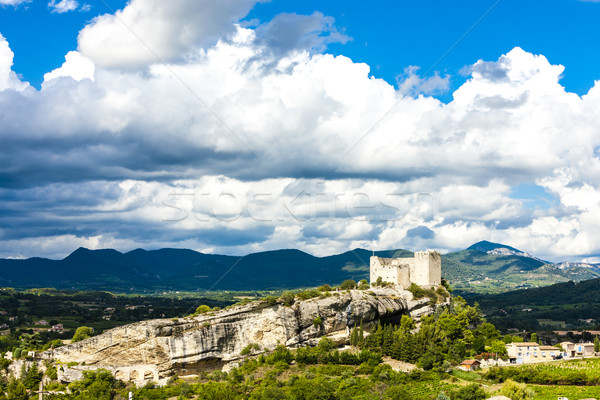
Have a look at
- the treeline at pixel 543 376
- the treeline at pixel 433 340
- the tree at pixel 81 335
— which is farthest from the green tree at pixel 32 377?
the treeline at pixel 543 376

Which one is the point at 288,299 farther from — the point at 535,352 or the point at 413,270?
the point at 535,352

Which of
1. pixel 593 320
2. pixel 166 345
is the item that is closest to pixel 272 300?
pixel 166 345

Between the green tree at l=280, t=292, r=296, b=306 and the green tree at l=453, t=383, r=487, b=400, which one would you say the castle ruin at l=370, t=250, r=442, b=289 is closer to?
the green tree at l=280, t=292, r=296, b=306

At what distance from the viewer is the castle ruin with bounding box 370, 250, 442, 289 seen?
8600 centimetres

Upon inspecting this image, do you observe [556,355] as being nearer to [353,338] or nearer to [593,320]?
[353,338]

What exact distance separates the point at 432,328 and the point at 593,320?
10221 cm

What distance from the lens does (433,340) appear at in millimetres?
74062

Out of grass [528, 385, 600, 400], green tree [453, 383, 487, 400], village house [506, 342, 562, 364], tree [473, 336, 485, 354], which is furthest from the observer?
tree [473, 336, 485, 354]

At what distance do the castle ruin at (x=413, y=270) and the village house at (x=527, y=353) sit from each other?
13900 mm

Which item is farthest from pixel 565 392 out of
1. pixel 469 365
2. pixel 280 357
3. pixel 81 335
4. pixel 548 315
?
pixel 548 315

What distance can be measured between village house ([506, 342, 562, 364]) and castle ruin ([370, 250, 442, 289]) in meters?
13.9

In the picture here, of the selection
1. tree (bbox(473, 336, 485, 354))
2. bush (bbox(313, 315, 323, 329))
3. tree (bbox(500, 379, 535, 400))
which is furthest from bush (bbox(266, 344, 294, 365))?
tree (bbox(500, 379, 535, 400))

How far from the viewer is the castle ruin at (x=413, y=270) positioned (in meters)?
86.0

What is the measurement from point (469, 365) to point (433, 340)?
529cm
